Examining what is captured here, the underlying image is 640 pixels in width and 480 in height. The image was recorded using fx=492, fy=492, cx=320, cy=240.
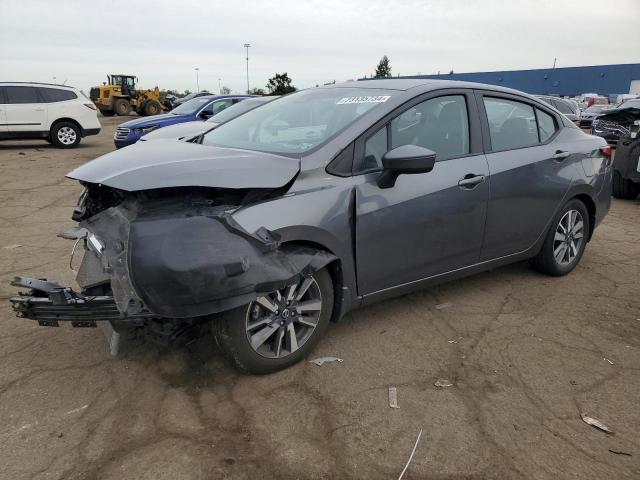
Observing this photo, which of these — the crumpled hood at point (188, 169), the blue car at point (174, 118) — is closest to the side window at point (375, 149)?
the crumpled hood at point (188, 169)

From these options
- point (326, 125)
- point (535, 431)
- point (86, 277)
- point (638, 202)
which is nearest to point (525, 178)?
point (326, 125)

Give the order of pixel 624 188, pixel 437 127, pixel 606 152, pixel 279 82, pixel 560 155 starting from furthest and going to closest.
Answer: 1. pixel 279 82
2. pixel 624 188
3. pixel 606 152
4. pixel 560 155
5. pixel 437 127

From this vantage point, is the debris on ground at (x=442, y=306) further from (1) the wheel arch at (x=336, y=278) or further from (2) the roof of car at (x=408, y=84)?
(2) the roof of car at (x=408, y=84)

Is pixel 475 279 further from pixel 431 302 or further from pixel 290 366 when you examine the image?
pixel 290 366

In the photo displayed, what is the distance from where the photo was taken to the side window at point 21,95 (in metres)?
13.5

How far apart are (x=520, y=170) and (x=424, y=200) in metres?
1.09

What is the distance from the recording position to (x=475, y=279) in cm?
449

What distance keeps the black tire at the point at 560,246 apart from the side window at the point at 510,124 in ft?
2.45

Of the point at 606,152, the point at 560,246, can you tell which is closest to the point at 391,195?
the point at 560,246

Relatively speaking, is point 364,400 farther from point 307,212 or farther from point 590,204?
point 590,204

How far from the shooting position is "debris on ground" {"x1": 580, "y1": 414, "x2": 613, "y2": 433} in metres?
2.49

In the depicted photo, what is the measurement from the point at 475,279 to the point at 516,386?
68.5 inches

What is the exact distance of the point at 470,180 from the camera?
3484 mm

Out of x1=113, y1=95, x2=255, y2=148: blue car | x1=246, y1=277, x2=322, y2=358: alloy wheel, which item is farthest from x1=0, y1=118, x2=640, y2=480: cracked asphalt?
x1=113, y1=95, x2=255, y2=148: blue car
